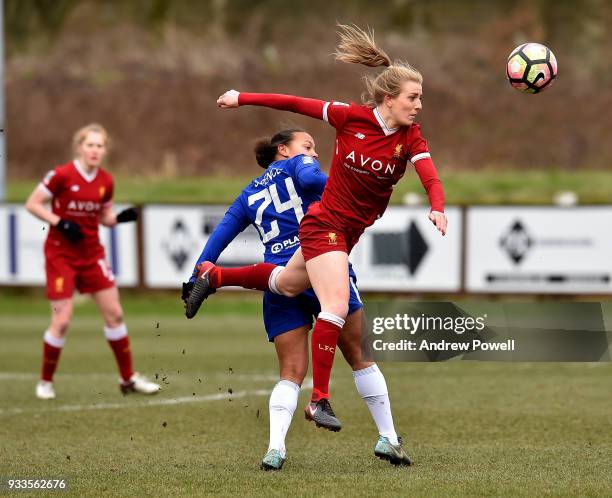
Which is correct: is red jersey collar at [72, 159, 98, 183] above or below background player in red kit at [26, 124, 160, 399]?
above

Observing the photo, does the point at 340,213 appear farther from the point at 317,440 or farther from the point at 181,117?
the point at 181,117

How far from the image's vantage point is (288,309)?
6.77 meters

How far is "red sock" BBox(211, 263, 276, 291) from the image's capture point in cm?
674

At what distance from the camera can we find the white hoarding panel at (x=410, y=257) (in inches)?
653

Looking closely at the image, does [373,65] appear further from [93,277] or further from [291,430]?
[93,277]

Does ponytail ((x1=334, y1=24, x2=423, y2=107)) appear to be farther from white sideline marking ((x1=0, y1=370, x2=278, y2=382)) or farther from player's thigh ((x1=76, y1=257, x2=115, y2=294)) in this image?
white sideline marking ((x1=0, y1=370, x2=278, y2=382))

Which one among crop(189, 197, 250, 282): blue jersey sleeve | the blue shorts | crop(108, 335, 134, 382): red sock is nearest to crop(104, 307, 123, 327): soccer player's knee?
crop(108, 335, 134, 382): red sock

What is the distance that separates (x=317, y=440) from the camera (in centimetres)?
770

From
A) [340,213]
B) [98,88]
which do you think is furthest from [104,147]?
[98,88]

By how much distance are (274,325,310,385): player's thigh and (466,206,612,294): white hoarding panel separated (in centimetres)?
997

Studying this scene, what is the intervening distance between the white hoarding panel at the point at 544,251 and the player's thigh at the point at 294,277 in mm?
10085

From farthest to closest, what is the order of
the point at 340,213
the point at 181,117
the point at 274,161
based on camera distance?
1. the point at 181,117
2. the point at 274,161
3. the point at 340,213

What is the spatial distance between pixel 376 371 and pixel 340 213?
3.04 feet

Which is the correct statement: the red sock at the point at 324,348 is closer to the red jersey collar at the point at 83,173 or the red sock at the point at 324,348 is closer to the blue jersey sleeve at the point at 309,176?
the blue jersey sleeve at the point at 309,176
